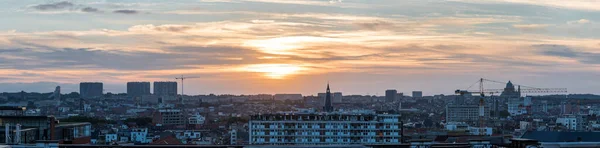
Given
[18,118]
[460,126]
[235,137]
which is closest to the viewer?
[18,118]

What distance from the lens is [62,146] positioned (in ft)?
220

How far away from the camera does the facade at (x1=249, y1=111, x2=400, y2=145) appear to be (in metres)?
95.8

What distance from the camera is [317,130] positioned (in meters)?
96.1

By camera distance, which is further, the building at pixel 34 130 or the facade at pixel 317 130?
the facade at pixel 317 130

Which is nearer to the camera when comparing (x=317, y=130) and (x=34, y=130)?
(x=34, y=130)

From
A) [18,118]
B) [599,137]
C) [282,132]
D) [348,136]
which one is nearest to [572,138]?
[599,137]

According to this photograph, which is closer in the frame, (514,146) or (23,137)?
(514,146)

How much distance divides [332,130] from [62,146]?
33841 millimetres

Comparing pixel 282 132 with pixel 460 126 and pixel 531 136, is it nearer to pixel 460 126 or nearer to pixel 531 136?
pixel 531 136

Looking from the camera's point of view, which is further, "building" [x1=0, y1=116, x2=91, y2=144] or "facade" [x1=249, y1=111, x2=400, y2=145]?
"facade" [x1=249, y1=111, x2=400, y2=145]

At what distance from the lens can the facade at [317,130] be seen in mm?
95812

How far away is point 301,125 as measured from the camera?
96188mm

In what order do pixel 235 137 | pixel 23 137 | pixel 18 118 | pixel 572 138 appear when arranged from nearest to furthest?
pixel 23 137
pixel 18 118
pixel 572 138
pixel 235 137

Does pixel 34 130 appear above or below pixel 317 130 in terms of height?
above
